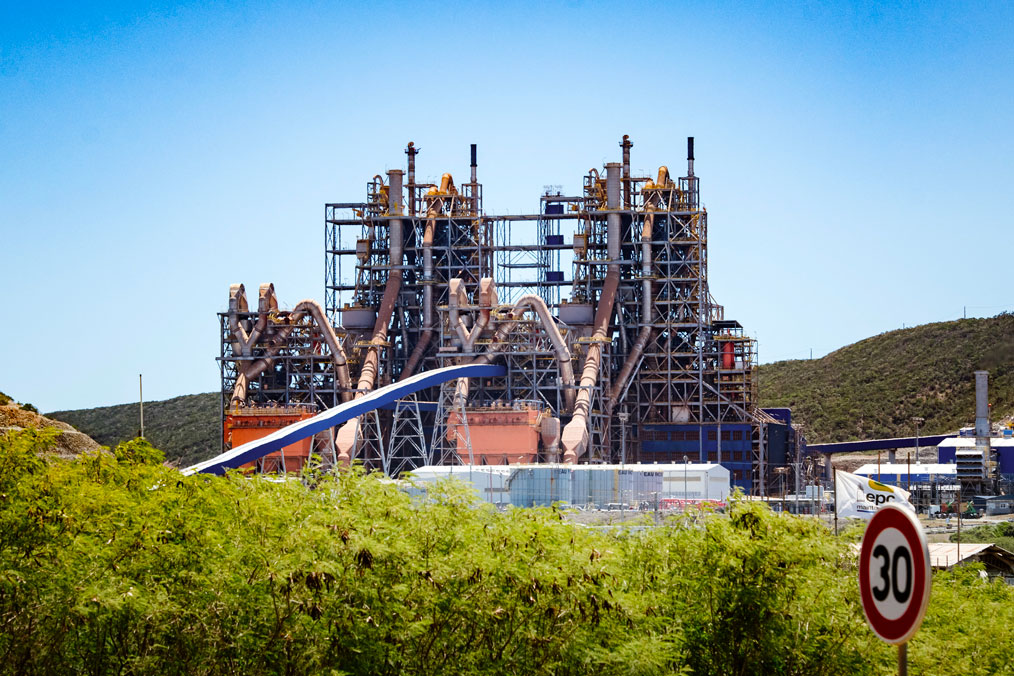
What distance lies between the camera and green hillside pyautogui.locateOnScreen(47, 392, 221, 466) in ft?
433

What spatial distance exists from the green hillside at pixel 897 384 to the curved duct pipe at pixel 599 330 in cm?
5072

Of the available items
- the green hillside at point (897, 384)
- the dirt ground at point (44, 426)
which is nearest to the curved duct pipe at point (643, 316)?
the dirt ground at point (44, 426)

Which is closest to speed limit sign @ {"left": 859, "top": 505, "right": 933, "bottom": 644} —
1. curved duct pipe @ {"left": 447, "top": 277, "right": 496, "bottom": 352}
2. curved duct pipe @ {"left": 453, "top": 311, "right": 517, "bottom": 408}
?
curved duct pipe @ {"left": 453, "top": 311, "right": 517, "bottom": 408}

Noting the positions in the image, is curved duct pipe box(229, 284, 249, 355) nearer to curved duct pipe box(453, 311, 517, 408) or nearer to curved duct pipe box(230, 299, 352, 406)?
curved duct pipe box(230, 299, 352, 406)

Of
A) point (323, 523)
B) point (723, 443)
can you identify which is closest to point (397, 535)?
point (323, 523)

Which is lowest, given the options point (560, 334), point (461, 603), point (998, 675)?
point (998, 675)

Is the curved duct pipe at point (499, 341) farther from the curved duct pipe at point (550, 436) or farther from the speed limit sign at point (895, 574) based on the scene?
the speed limit sign at point (895, 574)

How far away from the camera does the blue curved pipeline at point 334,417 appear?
198 feet

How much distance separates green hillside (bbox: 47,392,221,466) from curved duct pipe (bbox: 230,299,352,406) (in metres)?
42.3

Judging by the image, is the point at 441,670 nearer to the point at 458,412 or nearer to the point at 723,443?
the point at 458,412

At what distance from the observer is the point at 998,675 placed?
24062mm

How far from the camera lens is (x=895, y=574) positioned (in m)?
9.03

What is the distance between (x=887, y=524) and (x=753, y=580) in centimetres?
1304

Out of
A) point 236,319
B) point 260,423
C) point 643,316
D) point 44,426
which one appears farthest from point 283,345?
point 44,426
